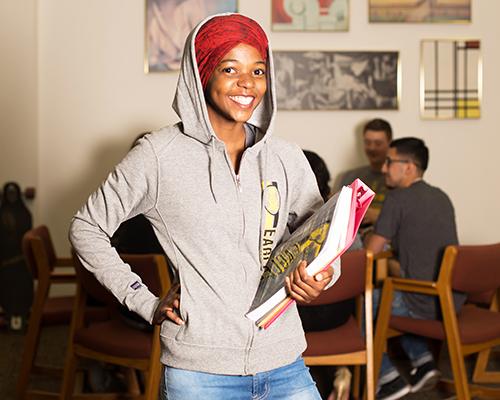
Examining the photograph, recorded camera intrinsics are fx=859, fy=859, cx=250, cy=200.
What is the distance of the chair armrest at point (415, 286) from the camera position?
350cm

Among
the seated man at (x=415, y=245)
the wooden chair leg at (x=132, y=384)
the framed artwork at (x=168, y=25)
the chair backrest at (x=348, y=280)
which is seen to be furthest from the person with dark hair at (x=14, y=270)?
the chair backrest at (x=348, y=280)

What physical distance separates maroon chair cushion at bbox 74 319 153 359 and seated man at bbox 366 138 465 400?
1167 mm

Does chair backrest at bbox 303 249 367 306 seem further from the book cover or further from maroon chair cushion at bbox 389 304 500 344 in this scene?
the book cover

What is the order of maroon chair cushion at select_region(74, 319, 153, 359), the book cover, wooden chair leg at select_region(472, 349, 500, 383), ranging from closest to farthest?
1. the book cover
2. maroon chair cushion at select_region(74, 319, 153, 359)
3. wooden chair leg at select_region(472, 349, 500, 383)

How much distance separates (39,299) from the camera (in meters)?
3.80

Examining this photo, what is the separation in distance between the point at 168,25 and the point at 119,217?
4541 mm

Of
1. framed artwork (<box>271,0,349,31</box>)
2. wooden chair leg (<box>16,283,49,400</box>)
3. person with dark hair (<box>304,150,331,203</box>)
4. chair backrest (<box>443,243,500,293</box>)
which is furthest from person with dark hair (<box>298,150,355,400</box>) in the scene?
framed artwork (<box>271,0,349,31</box>)

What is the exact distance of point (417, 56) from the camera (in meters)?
6.03

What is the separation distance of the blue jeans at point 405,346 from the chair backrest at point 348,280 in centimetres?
71

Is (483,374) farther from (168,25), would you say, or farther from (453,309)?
(168,25)

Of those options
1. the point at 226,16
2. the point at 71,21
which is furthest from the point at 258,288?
the point at 71,21

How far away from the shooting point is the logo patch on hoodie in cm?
167

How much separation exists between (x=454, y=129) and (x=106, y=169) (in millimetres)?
2486

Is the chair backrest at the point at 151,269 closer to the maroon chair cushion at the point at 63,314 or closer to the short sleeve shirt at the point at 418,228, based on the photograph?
the maroon chair cushion at the point at 63,314
